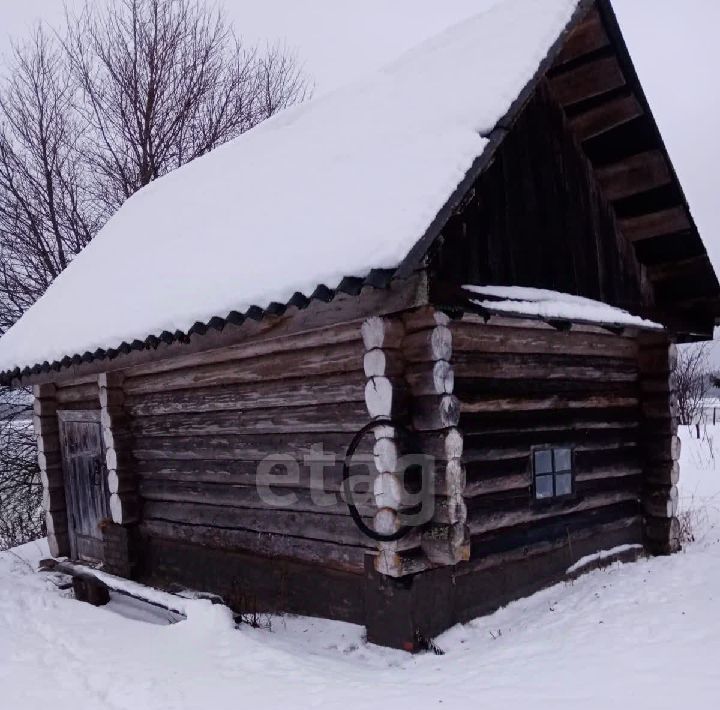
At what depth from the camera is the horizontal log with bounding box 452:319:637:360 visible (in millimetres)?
5551

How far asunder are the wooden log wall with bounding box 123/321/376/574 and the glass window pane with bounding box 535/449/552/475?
1.77 meters

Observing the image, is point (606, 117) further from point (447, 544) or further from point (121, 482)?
point (121, 482)

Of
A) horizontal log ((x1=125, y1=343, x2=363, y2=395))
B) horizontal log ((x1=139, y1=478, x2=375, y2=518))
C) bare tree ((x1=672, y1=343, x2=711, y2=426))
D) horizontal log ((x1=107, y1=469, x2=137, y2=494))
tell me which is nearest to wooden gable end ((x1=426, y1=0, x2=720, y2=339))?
horizontal log ((x1=125, y1=343, x2=363, y2=395))

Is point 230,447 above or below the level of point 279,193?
below

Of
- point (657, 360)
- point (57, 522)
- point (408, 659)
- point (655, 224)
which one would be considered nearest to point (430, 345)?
point (408, 659)

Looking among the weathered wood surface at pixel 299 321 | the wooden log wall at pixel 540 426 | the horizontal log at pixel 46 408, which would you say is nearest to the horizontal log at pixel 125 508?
the weathered wood surface at pixel 299 321

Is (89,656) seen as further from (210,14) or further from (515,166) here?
(210,14)

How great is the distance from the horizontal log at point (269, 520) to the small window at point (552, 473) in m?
1.77

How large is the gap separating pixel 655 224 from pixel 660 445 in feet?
7.74

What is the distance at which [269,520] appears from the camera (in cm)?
634

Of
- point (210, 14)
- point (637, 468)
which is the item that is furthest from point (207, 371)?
point (210, 14)

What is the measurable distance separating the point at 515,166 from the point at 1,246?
1405 cm

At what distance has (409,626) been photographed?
16.2 feet

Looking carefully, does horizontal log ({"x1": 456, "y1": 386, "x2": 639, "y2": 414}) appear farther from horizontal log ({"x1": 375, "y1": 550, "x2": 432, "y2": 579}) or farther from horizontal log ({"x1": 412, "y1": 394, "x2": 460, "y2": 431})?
horizontal log ({"x1": 375, "y1": 550, "x2": 432, "y2": 579})
